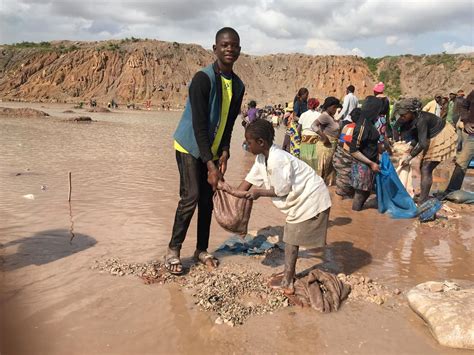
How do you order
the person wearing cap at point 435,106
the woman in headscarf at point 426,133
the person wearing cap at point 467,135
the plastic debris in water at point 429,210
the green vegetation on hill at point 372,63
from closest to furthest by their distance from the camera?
1. the plastic debris in water at point 429,210
2. the woman in headscarf at point 426,133
3. the person wearing cap at point 467,135
4. the person wearing cap at point 435,106
5. the green vegetation on hill at point 372,63

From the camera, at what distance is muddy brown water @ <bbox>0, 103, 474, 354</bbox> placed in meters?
2.62

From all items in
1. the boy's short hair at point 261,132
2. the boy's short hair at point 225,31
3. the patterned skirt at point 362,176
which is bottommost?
the patterned skirt at point 362,176

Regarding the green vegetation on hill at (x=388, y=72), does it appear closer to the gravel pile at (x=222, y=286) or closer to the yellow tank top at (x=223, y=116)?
the yellow tank top at (x=223, y=116)

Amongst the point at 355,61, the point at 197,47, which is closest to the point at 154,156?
the point at 197,47

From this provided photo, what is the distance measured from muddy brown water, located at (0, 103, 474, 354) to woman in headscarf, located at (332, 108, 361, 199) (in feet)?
0.86

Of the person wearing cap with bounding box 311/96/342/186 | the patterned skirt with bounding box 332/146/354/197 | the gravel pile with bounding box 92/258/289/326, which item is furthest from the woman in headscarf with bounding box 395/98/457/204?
the gravel pile with bounding box 92/258/289/326

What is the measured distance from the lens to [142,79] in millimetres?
52719

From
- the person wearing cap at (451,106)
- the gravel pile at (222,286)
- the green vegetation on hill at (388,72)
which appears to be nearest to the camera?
the gravel pile at (222,286)

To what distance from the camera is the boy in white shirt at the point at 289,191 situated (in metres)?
3.03

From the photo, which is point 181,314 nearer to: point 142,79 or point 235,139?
point 235,139

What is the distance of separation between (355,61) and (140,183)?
61.5 meters

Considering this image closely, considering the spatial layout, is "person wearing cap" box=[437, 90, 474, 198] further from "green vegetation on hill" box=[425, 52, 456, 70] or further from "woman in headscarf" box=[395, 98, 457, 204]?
"green vegetation on hill" box=[425, 52, 456, 70]

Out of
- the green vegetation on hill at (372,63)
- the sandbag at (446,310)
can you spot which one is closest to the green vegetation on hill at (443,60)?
the green vegetation on hill at (372,63)

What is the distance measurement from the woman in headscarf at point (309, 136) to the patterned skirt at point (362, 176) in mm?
1034
